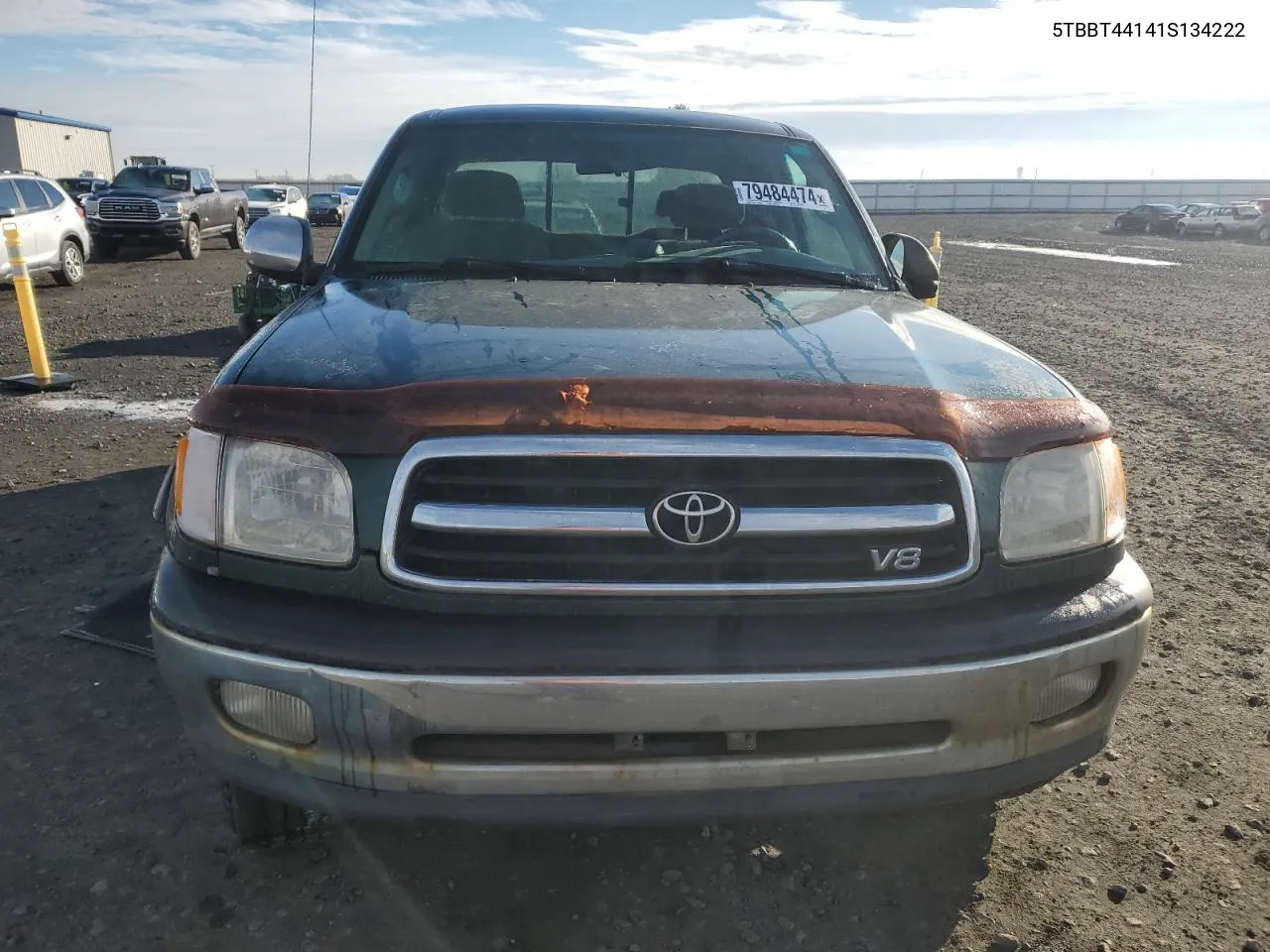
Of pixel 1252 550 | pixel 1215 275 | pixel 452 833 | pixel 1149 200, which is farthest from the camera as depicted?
pixel 1149 200

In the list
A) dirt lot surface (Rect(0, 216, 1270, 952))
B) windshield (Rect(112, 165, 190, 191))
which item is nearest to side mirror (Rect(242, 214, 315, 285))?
dirt lot surface (Rect(0, 216, 1270, 952))

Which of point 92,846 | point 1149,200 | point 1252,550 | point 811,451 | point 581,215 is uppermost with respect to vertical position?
point 1149,200

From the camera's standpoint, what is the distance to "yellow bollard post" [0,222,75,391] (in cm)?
753

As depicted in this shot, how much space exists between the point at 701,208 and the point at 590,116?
555mm

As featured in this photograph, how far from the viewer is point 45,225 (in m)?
13.8

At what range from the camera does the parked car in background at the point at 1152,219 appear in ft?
121

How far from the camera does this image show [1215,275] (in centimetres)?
1983

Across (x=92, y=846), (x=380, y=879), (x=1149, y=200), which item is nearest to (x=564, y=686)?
(x=380, y=879)

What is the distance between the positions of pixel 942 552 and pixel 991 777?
0.45 m

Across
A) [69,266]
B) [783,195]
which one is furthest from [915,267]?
[69,266]

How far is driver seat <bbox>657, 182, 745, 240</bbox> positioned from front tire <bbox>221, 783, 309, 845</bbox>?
6.82 ft

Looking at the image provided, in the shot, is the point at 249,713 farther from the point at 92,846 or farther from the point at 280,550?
the point at 92,846

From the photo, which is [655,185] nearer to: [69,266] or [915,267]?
[915,267]

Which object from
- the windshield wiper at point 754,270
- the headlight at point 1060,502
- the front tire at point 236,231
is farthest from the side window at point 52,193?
the headlight at point 1060,502
